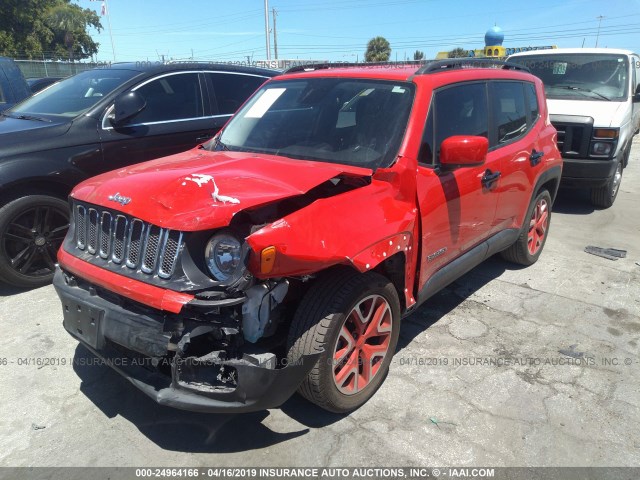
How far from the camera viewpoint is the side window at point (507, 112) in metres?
3.95

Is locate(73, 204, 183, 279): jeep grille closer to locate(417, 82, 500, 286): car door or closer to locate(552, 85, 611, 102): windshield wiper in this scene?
locate(417, 82, 500, 286): car door

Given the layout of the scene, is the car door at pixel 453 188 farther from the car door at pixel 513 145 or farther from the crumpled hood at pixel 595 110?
the crumpled hood at pixel 595 110

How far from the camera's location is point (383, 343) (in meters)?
3.03

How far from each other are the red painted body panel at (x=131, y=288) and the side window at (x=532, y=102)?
12.3 feet

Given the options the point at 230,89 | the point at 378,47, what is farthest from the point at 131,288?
the point at 378,47

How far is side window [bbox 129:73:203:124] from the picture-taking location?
5.02 m

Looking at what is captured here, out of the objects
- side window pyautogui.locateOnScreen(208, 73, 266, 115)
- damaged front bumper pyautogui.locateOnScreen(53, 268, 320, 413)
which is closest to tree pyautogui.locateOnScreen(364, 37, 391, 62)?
side window pyautogui.locateOnScreen(208, 73, 266, 115)

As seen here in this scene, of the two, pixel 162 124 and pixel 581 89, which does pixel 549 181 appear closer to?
pixel 581 89

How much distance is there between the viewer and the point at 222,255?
233cm

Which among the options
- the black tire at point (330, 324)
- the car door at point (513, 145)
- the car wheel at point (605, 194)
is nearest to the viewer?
the black tire at point (330, 324)

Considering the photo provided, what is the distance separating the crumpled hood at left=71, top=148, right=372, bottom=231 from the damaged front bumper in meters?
0.51

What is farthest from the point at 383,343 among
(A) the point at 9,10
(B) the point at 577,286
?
(A) the point at 9,10

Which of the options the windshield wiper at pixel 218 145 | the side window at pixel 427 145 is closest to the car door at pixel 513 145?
the side window at pixel 427 145

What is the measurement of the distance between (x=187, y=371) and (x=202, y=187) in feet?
2.97
